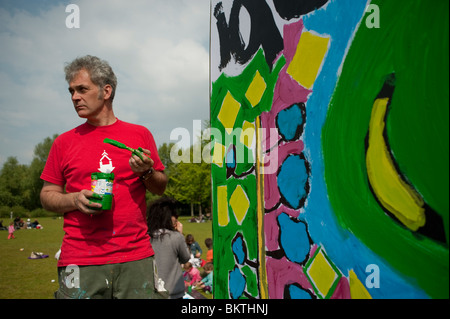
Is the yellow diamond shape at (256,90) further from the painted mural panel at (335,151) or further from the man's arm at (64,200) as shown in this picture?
the man's arm at (64,200)

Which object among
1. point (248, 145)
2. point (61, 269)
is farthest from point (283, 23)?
point (61, 269)

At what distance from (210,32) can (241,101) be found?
2.99 ft

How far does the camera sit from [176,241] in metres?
3.75

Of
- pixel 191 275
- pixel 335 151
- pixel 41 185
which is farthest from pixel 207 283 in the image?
pixel 41 185

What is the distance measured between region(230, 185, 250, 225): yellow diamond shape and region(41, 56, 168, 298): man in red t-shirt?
2.28 ft

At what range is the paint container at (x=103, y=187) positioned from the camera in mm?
1892

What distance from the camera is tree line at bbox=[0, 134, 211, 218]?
31.5 metres

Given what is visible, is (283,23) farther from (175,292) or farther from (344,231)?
(175,292)

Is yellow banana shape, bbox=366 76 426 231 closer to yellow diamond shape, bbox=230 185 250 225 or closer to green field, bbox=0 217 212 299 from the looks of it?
yellow diamond shape, bbox=230 185 250 225

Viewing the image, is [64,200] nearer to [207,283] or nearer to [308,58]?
[308,58]

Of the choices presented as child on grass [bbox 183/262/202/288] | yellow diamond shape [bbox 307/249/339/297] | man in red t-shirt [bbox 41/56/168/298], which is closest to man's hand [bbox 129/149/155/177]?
man in red t-shirt [bbox 41/56/168/298]

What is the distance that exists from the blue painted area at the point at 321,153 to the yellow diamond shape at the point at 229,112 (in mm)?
914

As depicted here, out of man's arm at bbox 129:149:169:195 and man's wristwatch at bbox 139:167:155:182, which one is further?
man's wristwatch at bbox 139:167:155:182

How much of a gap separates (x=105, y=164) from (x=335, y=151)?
1334 mm
